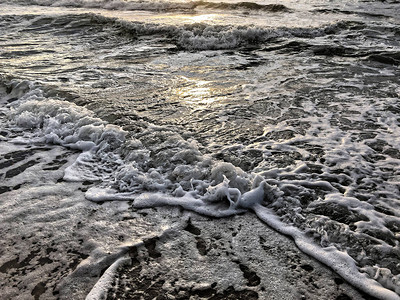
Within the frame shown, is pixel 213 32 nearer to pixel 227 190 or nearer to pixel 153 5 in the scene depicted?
pixel 227 190

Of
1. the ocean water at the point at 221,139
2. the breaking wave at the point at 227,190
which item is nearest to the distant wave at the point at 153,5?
the ocean water at the point at 221,139

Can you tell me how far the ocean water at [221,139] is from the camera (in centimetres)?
303

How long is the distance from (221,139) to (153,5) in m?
17.0

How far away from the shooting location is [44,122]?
5.24 metres

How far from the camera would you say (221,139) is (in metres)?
4.60

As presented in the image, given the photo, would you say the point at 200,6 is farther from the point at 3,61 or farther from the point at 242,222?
the point at 242,222

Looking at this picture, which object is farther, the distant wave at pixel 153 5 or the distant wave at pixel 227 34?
the distant wave at pixel 153 5

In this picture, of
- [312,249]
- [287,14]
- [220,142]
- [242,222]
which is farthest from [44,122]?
[287,14]

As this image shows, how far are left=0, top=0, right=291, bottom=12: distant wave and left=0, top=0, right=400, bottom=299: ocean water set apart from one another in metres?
7.12

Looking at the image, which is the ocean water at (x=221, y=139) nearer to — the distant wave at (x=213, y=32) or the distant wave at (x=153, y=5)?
the distant wave at (x=213, y=32)

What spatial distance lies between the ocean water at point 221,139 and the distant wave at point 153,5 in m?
7.12

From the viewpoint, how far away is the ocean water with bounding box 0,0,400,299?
3033mm

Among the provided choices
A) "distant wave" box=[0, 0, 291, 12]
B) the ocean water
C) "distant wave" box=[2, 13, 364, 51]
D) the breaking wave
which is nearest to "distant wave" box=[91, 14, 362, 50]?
"distant wave" box=[2, 13, 364, 51]

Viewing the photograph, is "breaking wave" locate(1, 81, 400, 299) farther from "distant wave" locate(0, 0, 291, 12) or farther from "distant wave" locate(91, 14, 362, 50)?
"distant wave" locate(0, 0, 291, 12)
